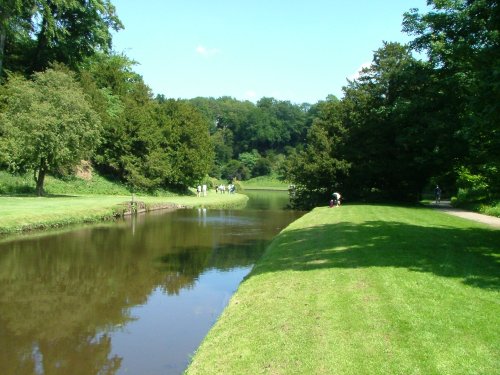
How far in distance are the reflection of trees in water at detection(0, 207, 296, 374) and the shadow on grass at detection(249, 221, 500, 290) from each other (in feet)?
9.69

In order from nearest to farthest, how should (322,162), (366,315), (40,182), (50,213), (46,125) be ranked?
(366,315), (50,213), (46,125), (40,182), (322,162)

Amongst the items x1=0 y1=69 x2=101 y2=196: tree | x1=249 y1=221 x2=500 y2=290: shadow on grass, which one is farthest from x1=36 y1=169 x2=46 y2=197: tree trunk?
x1=249 y1=221 x2=500 y2=290: shadow on grass

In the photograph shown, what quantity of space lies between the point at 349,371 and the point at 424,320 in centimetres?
204

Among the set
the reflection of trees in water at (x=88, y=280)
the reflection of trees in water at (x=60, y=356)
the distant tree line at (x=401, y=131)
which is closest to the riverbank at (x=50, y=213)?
the reflection of trees in water at (x=88, y=280)

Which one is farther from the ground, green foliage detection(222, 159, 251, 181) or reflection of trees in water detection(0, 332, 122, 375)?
green foliage detection(222, 159, 251, 181)

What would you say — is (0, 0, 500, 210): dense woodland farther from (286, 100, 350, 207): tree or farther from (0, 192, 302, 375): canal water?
(0, 192, 302, 375): canal water

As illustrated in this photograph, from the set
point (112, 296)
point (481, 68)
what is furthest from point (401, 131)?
point (112, 296)

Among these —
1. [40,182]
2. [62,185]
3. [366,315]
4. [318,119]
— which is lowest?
[366,315]

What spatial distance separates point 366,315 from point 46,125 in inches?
1191

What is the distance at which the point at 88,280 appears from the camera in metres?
13.5

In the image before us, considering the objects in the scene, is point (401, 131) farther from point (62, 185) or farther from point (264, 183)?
point (264, 183)

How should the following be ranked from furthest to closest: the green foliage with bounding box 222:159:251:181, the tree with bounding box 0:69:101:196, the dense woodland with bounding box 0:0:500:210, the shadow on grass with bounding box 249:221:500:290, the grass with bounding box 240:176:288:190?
the green foliage with bounding box 222:159:251:181
the grass with bounding box 240:176:288:190
the tree with bounding box 0:69:101:196
the dense woodland with bounding box 0:0:500:210
the shadow on grass with bounding box 249:221:500:290

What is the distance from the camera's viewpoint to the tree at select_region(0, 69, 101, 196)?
32156 mm

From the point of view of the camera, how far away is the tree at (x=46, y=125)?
32.2 meters
